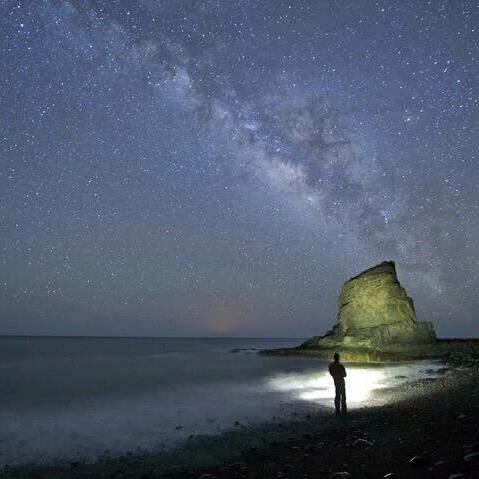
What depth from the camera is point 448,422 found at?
11.4 m

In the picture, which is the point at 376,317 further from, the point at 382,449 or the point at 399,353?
the point at 382,449

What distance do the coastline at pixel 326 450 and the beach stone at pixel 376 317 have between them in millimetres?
40774

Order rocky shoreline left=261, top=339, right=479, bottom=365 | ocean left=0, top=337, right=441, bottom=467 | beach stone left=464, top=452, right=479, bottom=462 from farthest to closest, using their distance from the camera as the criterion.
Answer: rocky shoreline left=261, top=339, right=479, bottom=365
ocean left=0, top=337, right=441, bottom=467
beach stone left=464, top=452, right=479, bottom=462

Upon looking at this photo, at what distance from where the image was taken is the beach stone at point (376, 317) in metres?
56.3

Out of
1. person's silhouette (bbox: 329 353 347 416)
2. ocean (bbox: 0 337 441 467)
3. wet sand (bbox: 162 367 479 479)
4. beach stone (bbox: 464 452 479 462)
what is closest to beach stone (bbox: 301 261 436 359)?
Result: ocean (bbox: 0 337 441 467)

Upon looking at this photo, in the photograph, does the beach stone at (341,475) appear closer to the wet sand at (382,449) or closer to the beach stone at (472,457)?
the wet sand at (382,449)

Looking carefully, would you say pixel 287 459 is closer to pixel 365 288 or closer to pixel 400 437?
pixel 400 437

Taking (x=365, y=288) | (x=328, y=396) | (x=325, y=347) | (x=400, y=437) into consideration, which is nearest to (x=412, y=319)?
(x=365, y=288)

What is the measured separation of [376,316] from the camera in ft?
194

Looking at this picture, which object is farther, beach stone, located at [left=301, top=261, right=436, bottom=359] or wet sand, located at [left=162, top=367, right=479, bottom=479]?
beach stone, located at [left=301, top=261, right=436, bottom=359]

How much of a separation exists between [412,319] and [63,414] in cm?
5138

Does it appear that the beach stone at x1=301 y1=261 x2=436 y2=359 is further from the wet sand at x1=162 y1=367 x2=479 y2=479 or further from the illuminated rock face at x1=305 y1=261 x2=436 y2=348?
the wet sand at x1=162 y1=367 x2=479 y2=479

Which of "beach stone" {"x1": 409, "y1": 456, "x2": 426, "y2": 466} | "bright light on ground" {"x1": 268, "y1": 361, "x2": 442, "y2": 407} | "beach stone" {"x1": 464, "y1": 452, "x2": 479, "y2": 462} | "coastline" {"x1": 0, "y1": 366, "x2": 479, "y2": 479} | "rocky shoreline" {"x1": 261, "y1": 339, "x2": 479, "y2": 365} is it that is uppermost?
"beach stone" {"x1": 464, "y1": 452, "x2": 479, "y2": 462}

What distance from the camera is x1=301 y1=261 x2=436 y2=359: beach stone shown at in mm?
56281
